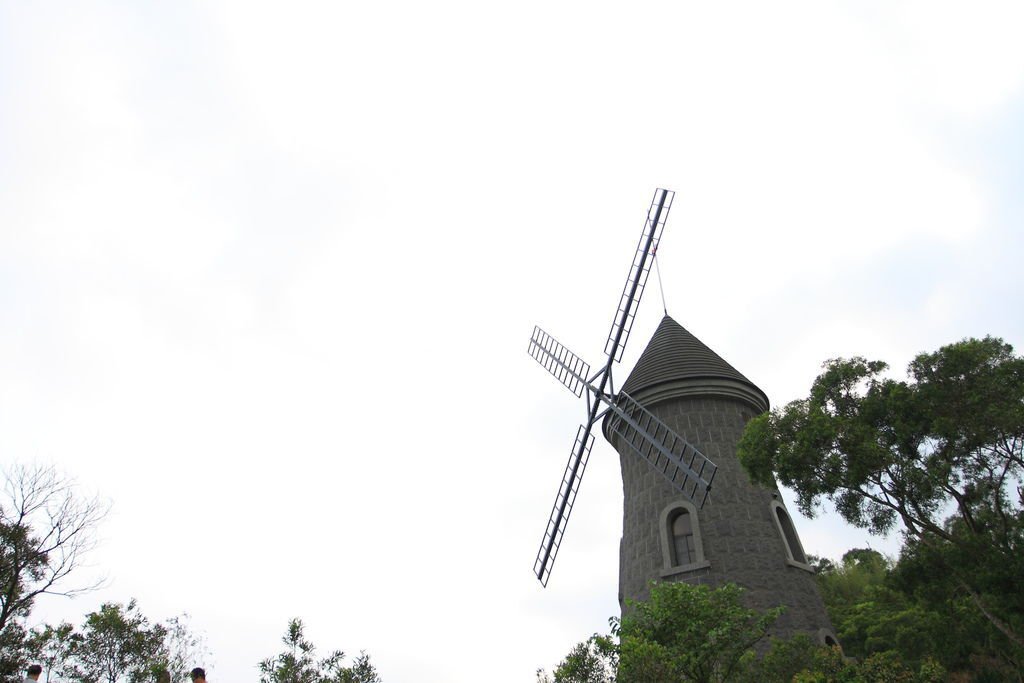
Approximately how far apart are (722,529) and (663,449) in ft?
7.86

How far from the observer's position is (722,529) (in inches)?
683

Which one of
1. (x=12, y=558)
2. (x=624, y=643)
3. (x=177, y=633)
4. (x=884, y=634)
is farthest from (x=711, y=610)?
(x=884, y=634)

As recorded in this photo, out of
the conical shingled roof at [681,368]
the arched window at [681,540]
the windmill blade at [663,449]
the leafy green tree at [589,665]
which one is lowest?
the leafy green tree at [589,665]

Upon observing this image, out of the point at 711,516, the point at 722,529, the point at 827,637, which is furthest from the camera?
the point at 711,516

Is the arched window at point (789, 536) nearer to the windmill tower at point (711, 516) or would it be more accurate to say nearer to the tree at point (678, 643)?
the windmill tower at point (711, 516)

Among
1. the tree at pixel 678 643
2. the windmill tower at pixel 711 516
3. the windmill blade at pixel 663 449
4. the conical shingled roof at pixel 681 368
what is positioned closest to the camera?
the tree at pixel 678 643

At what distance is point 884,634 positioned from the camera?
31828mm

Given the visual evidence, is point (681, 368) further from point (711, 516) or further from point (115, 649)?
point (115, 649)

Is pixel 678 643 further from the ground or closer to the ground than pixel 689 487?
closer to the ground

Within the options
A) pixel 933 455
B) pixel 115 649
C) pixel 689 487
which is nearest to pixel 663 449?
pixel 689 487

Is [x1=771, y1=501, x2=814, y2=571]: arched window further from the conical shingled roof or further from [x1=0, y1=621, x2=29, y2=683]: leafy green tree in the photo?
[x1=0, y1=621, x2=29, y2=683]: leafy green tree

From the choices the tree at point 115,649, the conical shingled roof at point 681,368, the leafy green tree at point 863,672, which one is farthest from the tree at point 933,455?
the tree at point 115,649

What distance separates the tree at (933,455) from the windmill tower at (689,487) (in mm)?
2341

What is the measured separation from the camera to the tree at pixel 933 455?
41.1ft
